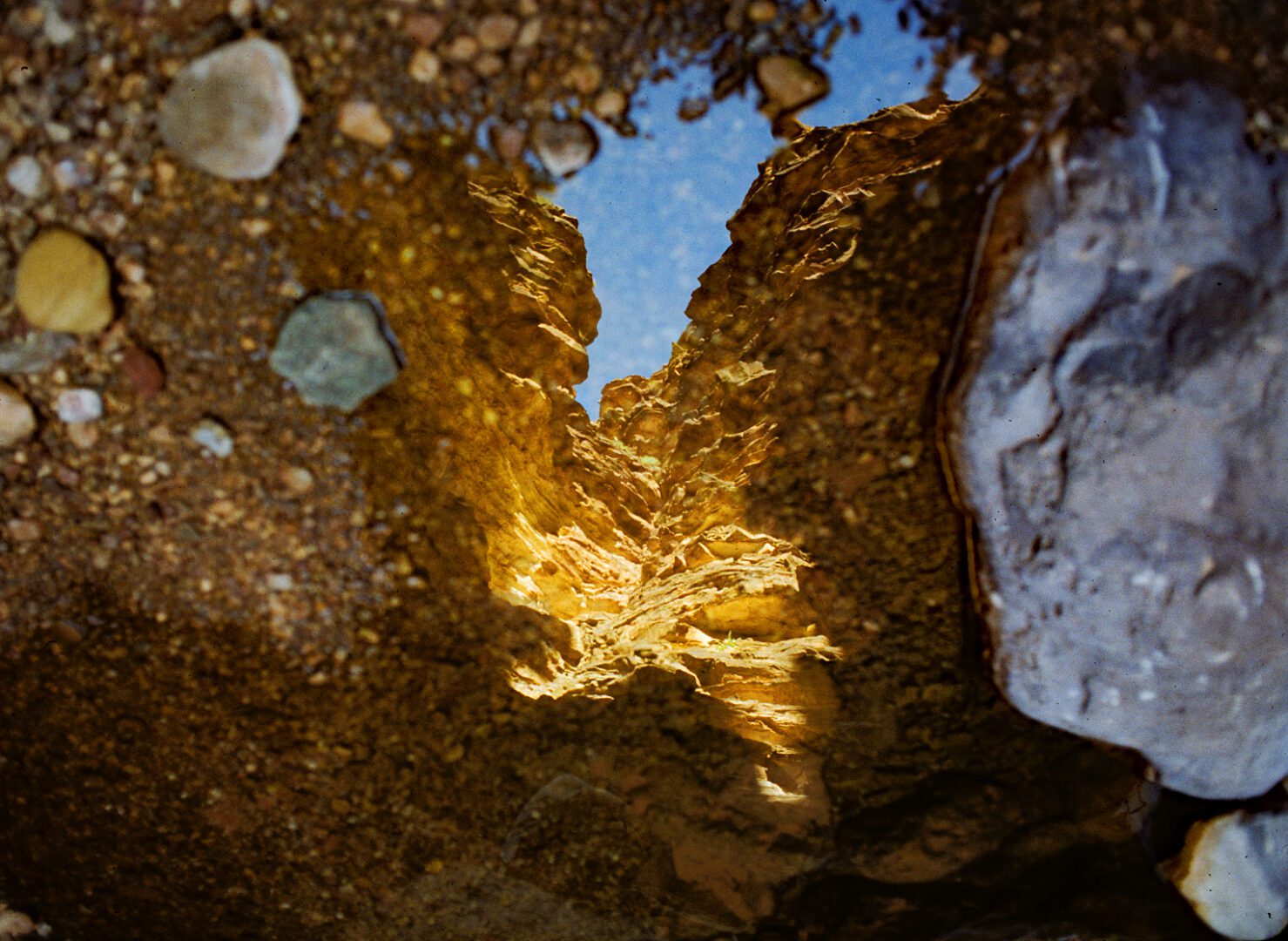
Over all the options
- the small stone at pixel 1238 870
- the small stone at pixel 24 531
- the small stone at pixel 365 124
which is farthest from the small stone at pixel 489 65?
the small stone at pixel 1238 870

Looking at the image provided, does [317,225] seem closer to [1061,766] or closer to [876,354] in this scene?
[876,354]

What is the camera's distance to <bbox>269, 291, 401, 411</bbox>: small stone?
0.83 m

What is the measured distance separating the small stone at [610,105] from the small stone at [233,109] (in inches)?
12.4

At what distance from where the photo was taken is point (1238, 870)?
3.00 feet

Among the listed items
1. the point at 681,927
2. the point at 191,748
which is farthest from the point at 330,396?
the point at 681,927

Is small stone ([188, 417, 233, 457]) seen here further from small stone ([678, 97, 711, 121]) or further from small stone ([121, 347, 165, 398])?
small stone ([678, 97, 711, 121])

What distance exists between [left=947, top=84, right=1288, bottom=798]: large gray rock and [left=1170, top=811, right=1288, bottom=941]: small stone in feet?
0.41

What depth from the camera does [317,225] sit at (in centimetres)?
82

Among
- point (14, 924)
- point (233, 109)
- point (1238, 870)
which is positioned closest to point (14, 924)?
point (14, 924)

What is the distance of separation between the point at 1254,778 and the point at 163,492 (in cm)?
135

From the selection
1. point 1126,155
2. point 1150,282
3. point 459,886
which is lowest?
point 459,886

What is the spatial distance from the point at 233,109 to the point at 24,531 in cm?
56

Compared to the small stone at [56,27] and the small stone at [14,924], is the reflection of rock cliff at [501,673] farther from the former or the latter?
the small stone at [56,27]

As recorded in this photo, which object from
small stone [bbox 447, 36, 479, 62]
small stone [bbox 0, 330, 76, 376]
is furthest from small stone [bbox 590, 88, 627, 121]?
small stone [bbox 0, 330, 76, 376]
